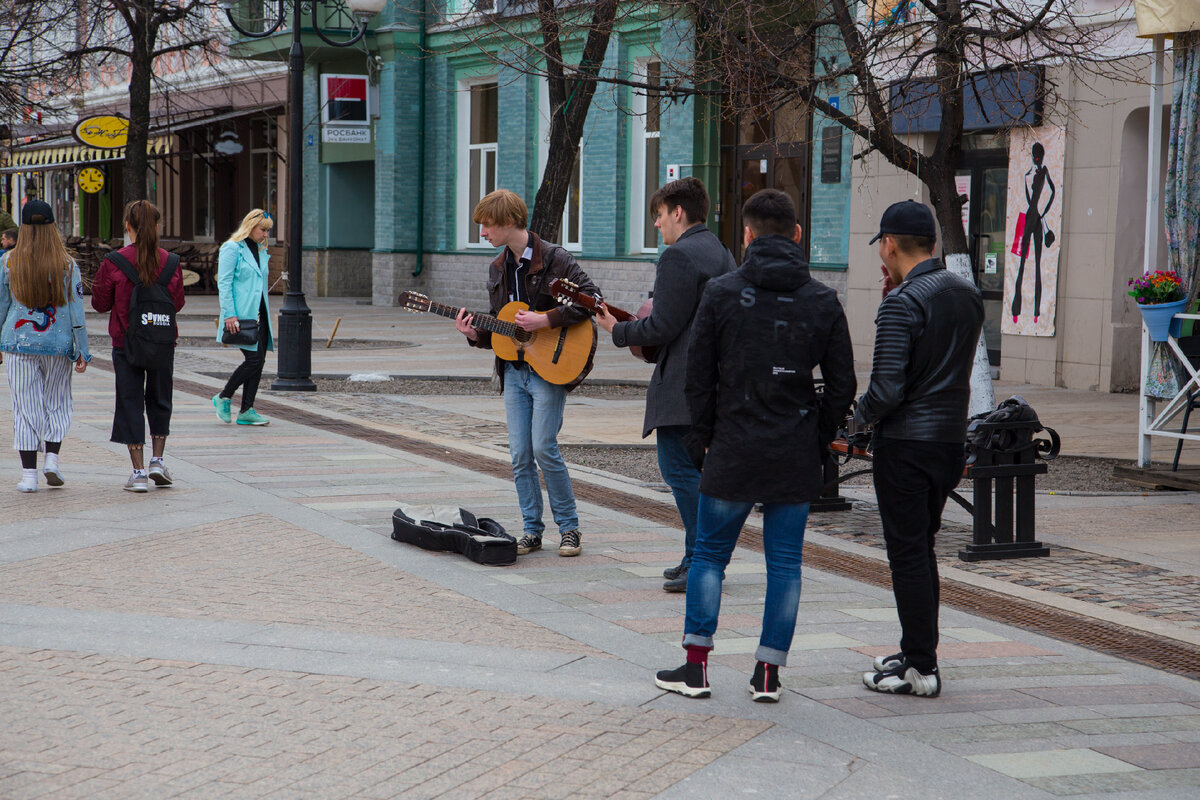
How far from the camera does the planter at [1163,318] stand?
996 centimetres

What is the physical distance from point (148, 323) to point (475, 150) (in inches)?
810

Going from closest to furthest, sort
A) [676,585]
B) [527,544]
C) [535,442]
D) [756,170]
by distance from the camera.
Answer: [676,585]
[535,442]
[527,544]
[756,170]

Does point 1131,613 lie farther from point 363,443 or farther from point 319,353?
point 319,353

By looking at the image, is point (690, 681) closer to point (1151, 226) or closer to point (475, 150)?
point (1151, 226)

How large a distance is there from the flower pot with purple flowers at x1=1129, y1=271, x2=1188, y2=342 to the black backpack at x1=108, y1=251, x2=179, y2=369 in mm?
6634

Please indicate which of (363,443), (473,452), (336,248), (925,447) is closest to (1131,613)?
(925,447)

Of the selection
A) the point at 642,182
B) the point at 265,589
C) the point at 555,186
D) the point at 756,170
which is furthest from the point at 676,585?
the point at 642,182

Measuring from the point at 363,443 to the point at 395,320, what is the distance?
51.4 feet

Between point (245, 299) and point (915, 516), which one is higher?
point (245, 299)

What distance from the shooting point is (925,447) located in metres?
4.98

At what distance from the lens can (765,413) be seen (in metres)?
4.82

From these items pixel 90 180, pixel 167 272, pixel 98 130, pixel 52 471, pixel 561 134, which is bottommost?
pixel 52 471

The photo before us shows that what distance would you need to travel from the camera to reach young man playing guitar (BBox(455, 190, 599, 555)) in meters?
7.14

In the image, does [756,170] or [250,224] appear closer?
[250,224]
